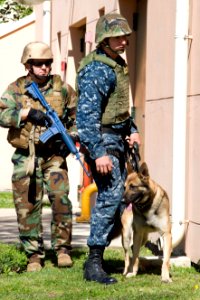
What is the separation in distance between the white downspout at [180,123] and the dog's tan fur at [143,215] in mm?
731

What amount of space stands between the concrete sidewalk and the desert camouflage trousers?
0.95 metres

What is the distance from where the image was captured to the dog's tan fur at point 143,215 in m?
7.32

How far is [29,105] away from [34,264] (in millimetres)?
1393

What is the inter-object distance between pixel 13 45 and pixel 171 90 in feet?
39.0

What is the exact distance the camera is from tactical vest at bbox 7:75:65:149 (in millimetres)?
7902

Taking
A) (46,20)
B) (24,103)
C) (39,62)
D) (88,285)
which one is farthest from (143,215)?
(46,20)

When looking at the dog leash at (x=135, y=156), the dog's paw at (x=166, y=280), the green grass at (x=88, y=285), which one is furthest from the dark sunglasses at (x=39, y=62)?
the dog's paw at (x=166, y=280)

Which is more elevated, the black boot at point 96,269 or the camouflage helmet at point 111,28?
the camouflage helmet at point 111,28

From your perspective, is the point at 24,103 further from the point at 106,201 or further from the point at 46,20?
the point at 46,20

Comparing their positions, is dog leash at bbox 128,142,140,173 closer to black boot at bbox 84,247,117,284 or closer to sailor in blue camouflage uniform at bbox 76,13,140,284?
sailor in blue camouflage uniform at bbox 76,13,140,284

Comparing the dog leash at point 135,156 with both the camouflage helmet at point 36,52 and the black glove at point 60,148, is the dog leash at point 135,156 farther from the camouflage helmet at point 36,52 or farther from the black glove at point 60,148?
the camouflage helmet at point 36,52

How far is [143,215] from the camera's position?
24.5ft

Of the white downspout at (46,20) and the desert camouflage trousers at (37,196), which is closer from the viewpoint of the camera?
the desert camouflage trousers at (37,196)

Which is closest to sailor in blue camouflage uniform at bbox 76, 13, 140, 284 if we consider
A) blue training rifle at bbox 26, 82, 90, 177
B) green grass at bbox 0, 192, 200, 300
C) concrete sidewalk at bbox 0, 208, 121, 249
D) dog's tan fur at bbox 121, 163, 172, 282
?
dog's tan fur at bbox 121, 163, 172, 282
